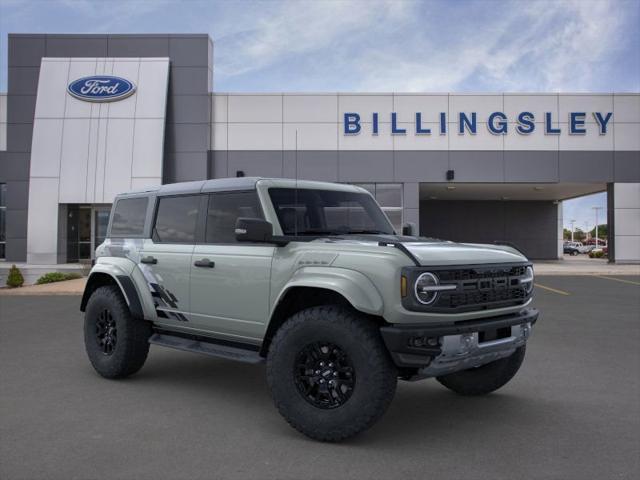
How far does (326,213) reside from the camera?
5.16 meters

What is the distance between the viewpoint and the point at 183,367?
6.34m

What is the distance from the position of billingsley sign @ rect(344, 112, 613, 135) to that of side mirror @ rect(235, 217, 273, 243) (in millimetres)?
21973

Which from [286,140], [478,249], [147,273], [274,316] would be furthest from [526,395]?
[286,140]

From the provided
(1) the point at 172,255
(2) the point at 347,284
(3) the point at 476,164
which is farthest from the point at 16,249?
(2) the point at 347,284

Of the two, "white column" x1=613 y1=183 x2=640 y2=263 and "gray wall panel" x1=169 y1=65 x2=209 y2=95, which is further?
"white column" x1=613 y1=183 x2=640 y2=263

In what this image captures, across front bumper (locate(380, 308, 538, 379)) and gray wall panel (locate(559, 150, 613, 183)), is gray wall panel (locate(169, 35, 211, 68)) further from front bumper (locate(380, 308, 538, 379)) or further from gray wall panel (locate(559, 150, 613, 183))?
front bumper (locate(380, 308, 538, 379))

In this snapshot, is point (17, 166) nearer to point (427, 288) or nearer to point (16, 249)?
point (16, 249)

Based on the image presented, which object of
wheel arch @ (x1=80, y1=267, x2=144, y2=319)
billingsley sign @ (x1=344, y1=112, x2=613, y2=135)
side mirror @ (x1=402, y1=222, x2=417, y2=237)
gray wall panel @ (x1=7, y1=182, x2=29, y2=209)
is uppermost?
billingsley sign @ (x1=344, y1=112, x2=613, y2=135)

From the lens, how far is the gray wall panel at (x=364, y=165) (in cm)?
2559

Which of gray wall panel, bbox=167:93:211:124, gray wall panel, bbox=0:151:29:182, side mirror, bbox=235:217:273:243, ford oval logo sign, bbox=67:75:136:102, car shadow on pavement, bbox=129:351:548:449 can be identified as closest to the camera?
side mirror, bbox=235:217:273:243

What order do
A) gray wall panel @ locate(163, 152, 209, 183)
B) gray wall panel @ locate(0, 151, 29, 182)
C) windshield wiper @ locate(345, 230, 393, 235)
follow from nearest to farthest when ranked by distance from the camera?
windshield wiper @ locate(345, 230, 393, 235) → gray wall panel @ locate(163, 152, 209, 183) → gray wall panel @ locate(0, 151, 29, 182)

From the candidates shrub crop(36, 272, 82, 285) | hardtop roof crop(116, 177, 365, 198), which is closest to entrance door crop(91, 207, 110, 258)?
shrub crop(36, 272, 82, 285)

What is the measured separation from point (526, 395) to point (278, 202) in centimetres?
294

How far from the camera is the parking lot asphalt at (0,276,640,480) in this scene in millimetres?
3504
